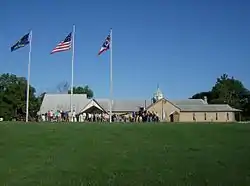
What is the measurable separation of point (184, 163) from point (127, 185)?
4033 millimetres

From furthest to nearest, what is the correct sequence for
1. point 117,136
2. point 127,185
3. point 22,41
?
point 22,41 → point 117,136 → point 127,185

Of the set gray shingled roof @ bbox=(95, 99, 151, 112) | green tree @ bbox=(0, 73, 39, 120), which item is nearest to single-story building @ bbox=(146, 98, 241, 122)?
gray shingled roof @ bbox=(95, 99, 151, 112)

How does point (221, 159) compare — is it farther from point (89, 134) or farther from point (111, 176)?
point (89, 134)

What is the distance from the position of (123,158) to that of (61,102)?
8371 cm

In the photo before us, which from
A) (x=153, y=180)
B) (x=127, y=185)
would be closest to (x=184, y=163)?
(x=153, y=180)

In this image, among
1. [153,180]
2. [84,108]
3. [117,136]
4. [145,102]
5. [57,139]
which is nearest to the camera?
[153,180]

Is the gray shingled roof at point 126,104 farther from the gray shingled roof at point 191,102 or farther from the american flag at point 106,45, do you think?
the american flag at point 106,45

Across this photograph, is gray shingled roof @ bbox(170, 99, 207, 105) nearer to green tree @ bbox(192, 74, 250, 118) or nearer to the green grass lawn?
green tree @ bbox(192, 74, 250, 118)

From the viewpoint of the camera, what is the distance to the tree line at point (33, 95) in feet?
330

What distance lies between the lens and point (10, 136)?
72.6 ft

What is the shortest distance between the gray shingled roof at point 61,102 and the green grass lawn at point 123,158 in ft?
232

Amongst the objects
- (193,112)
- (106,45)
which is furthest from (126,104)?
(106,45)

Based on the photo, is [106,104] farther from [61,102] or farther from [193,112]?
[193,112]

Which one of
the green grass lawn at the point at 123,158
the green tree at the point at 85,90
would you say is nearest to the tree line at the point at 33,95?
the green tree at the point at 85,90
